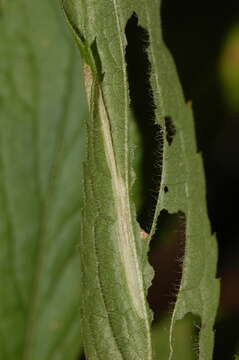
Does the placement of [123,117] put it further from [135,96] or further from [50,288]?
[50,288]

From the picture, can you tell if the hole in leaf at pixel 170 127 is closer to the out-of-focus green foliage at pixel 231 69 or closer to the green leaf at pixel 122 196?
the green leaf at pixel 122 196

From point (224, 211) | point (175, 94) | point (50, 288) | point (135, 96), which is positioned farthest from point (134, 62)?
point (224, 211)

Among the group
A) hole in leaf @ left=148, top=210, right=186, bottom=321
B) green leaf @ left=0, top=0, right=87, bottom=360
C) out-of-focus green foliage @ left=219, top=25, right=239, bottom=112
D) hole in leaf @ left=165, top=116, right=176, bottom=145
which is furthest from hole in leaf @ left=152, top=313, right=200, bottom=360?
out-of-focus green foliage @ left=219, top=25, right=239, bottom=112

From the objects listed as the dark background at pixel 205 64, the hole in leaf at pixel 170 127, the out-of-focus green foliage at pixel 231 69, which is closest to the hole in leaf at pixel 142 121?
the hole in leaf at pixel 170 127

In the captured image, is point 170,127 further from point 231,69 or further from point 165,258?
point 165,258

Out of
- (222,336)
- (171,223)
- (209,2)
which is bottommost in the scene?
(222,336)

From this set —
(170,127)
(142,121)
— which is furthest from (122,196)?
(142,121)
